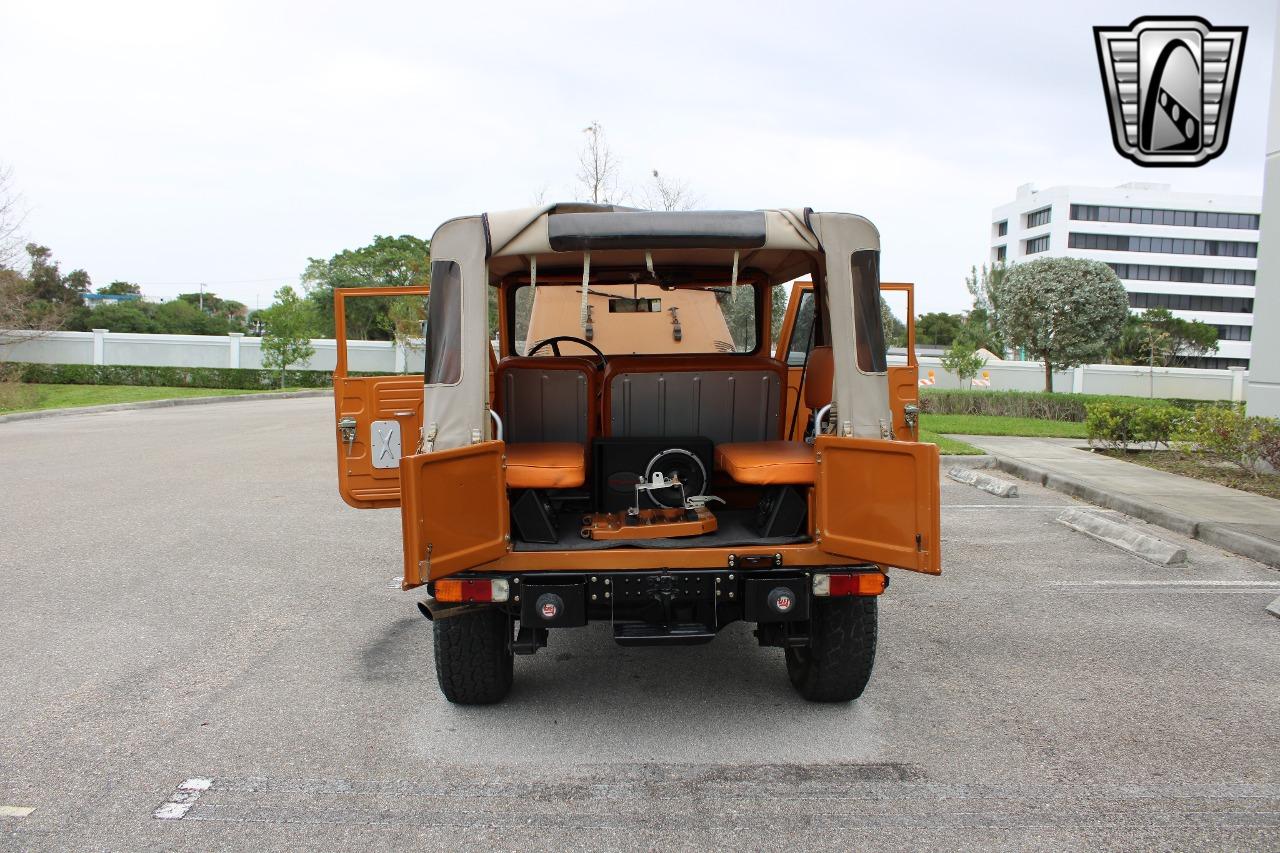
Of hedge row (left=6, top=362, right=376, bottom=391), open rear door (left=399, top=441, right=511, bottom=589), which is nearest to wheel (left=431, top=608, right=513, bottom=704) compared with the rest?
open rear door (left=399, top=441, right=511, bottom=589)

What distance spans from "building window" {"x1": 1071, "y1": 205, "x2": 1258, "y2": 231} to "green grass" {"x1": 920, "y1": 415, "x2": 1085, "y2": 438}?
6363 cm

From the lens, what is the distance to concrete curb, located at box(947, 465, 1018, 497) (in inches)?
426

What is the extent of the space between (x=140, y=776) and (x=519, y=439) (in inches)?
96.4

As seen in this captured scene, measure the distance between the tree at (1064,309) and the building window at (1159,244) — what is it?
2098 inches

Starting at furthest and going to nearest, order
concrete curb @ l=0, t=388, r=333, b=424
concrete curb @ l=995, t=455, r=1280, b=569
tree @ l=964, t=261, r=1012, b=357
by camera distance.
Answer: tree @ l=964, t=261, r=1012, b=357, concrete curb @ l=0, t=388, r=333, b=424, concrete curb @ l=995, t=455, r=1280, b=569

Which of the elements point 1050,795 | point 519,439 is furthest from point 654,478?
point 1050,795

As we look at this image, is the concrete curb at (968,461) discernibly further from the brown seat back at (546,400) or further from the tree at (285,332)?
the tree at (285,332)

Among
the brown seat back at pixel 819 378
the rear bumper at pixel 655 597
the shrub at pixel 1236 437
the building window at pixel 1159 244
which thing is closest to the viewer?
the rear bumper at pixel 655 597

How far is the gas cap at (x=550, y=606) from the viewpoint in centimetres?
398

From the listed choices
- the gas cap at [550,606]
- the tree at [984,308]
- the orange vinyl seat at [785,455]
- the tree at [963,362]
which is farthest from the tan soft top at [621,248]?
the tree at [984,308]

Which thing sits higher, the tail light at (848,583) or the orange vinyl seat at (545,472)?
the orange vinyl seat at (545,472)

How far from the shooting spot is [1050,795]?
11.7 ft

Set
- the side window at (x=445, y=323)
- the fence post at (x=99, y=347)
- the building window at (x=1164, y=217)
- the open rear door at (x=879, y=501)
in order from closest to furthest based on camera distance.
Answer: the open rear door at (x=879, y=501) → the side window at (x=445, y=323) → the fence post at (x=99, y=347) → the building window at (x=1164, y=217)

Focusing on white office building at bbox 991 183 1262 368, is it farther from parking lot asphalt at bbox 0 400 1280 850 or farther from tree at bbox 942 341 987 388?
parking lot asphalt at bbox 0 400 1280 850
